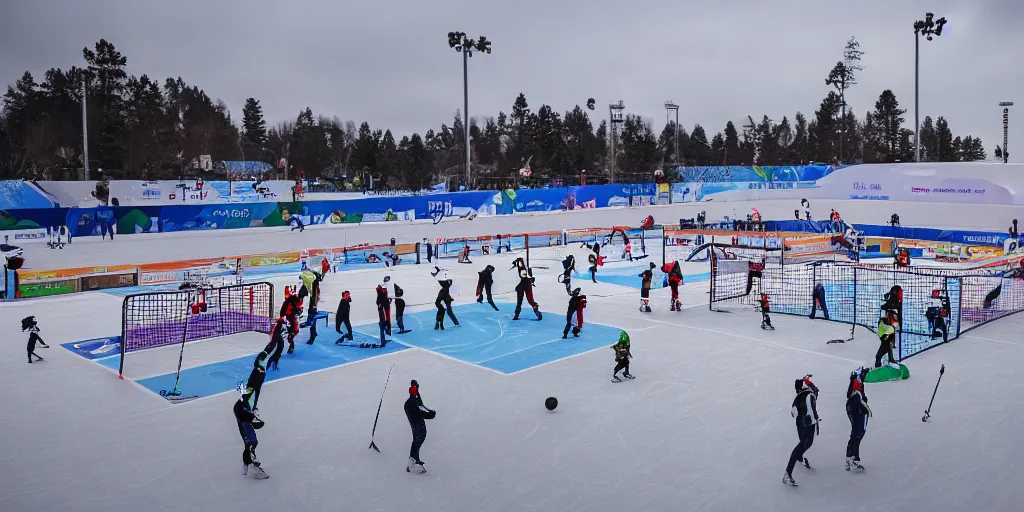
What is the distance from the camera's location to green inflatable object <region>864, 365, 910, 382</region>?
15984 millimetres

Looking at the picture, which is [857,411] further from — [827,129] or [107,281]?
[827,129]

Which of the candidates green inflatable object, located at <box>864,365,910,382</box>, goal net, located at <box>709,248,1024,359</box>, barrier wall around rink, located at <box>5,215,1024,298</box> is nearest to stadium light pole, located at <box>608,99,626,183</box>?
barrier wall around rink, located at <box>5,215,1024,298</box>

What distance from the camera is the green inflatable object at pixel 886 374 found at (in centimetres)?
1598

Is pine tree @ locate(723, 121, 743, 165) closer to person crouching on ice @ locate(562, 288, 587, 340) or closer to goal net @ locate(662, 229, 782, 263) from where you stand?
goal net @ locate(662, 229, 782, 263)

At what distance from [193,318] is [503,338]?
8.43 meters

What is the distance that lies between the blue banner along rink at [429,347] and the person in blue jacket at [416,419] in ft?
19.1

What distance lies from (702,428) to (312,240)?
29.9 m

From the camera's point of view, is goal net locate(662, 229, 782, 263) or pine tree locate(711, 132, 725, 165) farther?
pine tree locate(711, 132, 725, 165)

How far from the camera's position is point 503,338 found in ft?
67.5

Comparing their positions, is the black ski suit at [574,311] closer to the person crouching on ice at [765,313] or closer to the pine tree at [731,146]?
the person crouching on ice at [765,313]

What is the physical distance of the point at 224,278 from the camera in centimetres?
3053

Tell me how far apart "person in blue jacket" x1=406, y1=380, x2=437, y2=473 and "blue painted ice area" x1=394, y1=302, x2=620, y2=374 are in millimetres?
5873

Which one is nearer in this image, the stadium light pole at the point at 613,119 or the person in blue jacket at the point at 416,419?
the person in blue jacket at the point at 416,419

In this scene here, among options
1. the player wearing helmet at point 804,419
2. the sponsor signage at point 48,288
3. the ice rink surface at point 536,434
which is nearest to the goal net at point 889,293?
the ice rink surface at point 536,434
